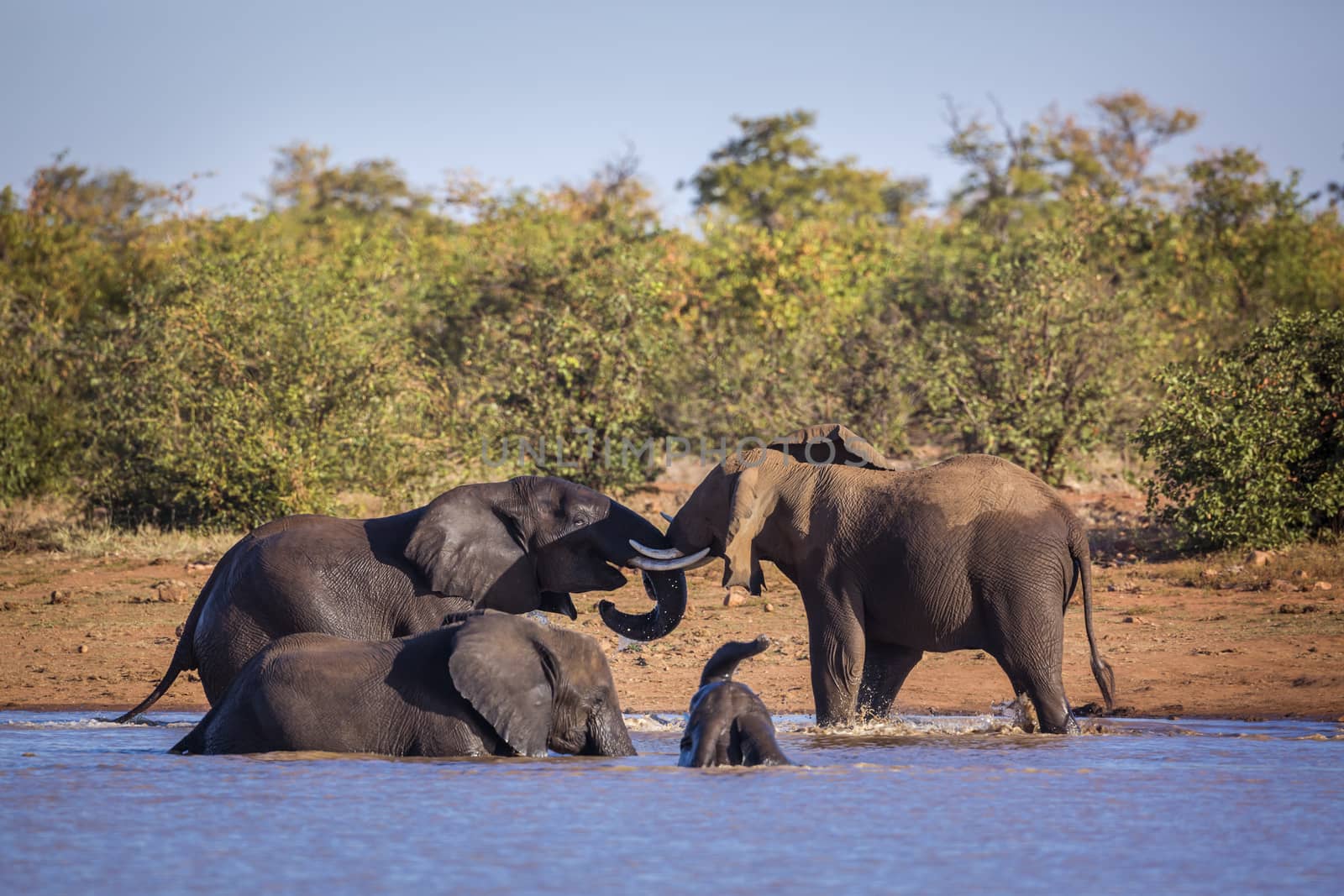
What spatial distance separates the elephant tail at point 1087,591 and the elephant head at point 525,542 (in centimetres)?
204

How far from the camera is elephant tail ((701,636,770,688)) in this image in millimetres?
7824

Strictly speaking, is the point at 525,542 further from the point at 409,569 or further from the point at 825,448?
the point at 825,448

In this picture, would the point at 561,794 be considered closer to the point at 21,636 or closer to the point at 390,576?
the point at 390,576

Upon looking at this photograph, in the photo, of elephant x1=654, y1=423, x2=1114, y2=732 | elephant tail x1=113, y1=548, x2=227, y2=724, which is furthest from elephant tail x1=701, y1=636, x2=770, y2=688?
elephant tail x1=113, y1=548, x2=227, y2=724

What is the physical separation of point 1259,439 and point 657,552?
23.2 feet

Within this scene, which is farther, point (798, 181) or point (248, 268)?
point (798, 181)

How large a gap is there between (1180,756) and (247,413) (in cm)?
982

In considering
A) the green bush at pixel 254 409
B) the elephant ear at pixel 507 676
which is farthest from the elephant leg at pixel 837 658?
the green bush at pixel 254 409

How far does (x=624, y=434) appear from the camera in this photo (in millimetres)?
17672

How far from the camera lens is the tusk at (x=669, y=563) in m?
8.72

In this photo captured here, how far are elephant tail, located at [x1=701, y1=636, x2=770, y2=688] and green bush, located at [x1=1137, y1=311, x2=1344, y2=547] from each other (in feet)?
22.4

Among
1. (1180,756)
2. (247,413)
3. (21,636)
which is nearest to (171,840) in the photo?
(1180,756)

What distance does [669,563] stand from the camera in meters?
8.85

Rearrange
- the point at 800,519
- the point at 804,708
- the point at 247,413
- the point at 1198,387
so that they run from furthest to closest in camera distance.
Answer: the point at 247,413 < the point at 1198,387 < the point at 804,708 < the point at 800,519
